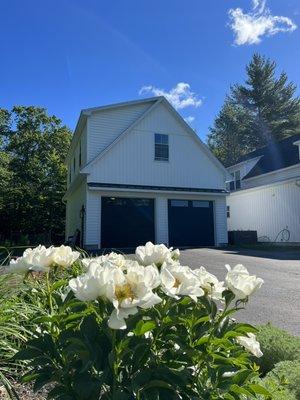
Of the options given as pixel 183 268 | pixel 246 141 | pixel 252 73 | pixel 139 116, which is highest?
pixel 252 73

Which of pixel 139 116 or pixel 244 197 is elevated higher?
pixel 139 116

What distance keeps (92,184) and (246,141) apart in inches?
1281

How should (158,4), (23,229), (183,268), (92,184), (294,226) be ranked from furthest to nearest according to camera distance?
(23,229), (294,226), (92,184), (158,4), (183,268)

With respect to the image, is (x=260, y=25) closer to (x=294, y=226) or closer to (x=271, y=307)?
(x=294, y=226)

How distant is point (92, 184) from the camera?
15508mm

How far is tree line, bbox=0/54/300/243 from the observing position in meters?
25.8

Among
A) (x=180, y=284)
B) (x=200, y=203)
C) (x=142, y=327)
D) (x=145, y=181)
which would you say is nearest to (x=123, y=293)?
(x=142, y=327)

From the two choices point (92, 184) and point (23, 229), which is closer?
point (92, 184)

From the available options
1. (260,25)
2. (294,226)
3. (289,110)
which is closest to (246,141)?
(289,110)

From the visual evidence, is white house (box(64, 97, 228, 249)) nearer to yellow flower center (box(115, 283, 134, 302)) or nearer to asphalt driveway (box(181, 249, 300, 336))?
asphalt driveway (box(181, 249, 300, 336))

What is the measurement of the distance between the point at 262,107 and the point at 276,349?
43813mm

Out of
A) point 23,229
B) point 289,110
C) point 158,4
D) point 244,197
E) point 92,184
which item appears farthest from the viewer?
point 289,110

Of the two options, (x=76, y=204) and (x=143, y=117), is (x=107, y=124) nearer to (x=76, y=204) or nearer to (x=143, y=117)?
(x=143, y=117)

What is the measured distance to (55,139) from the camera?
33125mm
